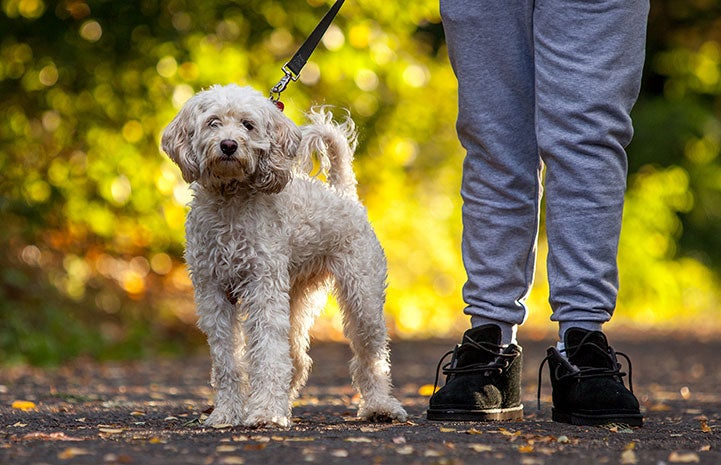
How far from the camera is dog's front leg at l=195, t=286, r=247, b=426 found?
4.32 metres

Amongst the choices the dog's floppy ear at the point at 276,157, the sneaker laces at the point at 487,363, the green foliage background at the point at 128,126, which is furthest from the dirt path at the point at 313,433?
the green foliage background at the point at 128,126

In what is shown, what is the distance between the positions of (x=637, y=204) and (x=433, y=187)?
618cm

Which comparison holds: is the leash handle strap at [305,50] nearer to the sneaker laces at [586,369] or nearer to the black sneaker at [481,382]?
the black sneaker at [481,382]

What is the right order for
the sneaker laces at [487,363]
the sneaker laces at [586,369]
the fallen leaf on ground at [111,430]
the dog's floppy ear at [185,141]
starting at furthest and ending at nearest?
the sneaker laces at [487,363] → the dog's floppy ear at [185,141] → the sneaker laces at [586,369] → the fallen leaf on ground at [111,430]

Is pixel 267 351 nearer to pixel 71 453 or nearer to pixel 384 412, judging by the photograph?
pixel 384 412

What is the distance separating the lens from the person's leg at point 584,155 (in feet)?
13.9

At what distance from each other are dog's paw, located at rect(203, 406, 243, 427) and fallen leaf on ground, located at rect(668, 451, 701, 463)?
5.42ft

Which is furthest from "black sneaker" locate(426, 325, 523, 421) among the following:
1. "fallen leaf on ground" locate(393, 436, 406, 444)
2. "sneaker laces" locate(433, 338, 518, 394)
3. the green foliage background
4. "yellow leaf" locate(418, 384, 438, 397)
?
the green foliage background

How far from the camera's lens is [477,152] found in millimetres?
4633

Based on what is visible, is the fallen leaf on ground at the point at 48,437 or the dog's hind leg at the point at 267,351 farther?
the dog's hind leg at the point at 267,351

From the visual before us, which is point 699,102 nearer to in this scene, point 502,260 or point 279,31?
point 279,31

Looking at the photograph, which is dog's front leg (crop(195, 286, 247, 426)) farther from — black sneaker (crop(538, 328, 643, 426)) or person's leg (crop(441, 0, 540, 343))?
black sneaker (crop(538, 328, 643, 426))

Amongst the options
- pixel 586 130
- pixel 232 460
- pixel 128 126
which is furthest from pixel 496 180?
pixel 128 126

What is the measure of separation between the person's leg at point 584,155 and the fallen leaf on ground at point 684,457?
2.46 feet
